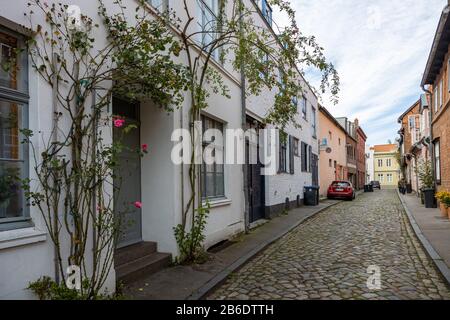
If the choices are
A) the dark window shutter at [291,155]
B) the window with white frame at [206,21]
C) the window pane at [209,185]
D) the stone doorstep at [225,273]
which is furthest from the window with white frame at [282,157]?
the window with white frame at [206,21]

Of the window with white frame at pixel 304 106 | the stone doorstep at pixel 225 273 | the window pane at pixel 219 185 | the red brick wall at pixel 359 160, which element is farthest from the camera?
the red brick wall at pixel 359 160

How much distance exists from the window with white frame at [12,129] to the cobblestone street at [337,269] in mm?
2677

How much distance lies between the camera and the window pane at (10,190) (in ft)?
11.7

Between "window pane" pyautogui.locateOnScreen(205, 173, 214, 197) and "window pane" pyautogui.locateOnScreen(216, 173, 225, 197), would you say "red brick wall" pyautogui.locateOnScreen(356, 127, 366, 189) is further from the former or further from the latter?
"window pane" pyautogui.locateOnScreen(205, 173, 214, 197)

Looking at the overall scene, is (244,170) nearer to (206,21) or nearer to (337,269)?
(206,21)

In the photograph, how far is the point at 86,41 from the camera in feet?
14.1

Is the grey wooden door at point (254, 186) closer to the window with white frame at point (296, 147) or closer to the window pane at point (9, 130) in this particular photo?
the window with white frame at point (296, 147)

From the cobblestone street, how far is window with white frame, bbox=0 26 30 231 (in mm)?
2677

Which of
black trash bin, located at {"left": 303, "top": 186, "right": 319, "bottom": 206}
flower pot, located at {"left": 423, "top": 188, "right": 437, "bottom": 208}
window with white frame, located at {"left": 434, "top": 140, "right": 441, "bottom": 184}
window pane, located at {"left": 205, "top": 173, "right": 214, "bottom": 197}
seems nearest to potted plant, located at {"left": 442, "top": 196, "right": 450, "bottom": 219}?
window with white frame, located at {"left": 434, "top": 140, "right": 441, "bottom": 184}

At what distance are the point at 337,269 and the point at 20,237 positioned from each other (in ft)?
15.7

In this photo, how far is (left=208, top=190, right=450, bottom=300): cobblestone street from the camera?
5.04m
